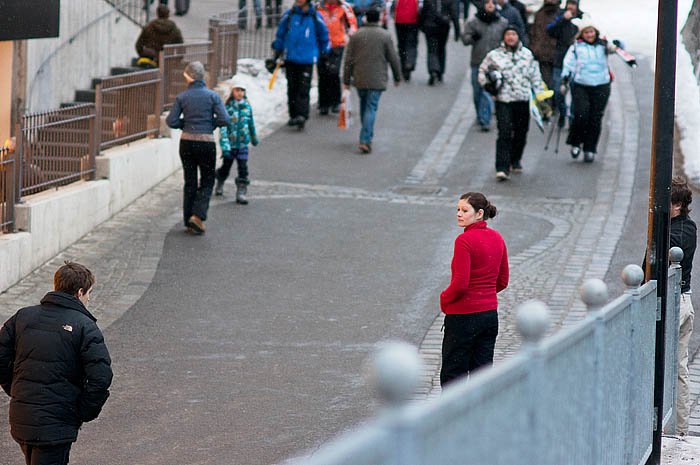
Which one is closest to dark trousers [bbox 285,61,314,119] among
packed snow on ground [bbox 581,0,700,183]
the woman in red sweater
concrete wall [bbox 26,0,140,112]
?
concrete wall [bbox 26,0,140,112]

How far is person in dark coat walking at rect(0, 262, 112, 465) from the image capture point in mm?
5344

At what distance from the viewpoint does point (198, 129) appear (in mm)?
12398

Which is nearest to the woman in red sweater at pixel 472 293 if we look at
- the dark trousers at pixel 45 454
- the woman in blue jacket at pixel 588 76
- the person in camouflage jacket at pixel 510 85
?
the dark trousers at pixel 45 454

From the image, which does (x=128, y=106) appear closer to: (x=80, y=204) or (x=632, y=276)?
(x=80, y=204)

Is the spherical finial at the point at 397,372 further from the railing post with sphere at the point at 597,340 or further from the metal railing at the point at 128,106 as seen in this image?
the metal railing at the point at 128,106

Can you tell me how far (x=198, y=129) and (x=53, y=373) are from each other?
7277 millimetres

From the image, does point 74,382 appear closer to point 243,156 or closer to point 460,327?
point 460,327

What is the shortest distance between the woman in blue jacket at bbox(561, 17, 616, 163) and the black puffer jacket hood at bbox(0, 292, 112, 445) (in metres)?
10.9

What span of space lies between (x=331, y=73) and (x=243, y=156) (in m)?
5.76

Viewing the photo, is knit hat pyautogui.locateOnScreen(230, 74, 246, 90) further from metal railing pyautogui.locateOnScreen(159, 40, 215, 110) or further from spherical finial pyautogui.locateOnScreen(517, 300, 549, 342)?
spherical finial pyautogui.locateOnScreen(517, 300, 549, 342)

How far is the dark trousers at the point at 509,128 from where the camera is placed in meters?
15.0

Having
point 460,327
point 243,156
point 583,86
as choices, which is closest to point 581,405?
point 460,327

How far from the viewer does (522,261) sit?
11586 millimetres

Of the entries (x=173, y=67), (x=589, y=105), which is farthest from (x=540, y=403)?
(x=173, y=67)
